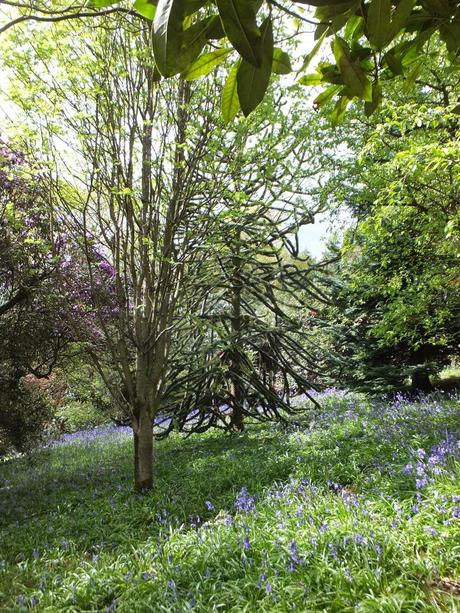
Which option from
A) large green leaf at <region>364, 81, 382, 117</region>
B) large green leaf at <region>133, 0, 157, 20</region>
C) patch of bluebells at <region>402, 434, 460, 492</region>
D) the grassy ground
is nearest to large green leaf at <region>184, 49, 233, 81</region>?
large green leaf at <region>133, 0, 157, 20</region>

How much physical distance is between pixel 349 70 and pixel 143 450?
4864mm

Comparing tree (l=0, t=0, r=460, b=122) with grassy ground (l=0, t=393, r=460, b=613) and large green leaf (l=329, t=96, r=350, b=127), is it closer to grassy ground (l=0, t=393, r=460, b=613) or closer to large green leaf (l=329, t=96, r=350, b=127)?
large green leaf (l=329, t=96, r=350, b=127)

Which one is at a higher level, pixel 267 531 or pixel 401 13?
pixel 401 13

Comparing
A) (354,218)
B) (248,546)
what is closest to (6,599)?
(248,546)

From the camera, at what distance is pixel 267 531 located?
329 centimetres

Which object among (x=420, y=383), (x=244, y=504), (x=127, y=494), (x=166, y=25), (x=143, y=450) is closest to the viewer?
(x=166, y=25)

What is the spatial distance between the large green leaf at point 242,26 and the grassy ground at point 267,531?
8.64 feet

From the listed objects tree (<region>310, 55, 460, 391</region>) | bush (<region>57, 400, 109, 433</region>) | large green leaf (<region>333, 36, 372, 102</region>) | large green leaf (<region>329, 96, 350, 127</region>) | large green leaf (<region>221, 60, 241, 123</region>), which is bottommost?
bush (<region>57, 400, 109, 433</region>)

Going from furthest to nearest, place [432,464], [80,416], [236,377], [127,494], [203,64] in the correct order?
[80,416], [236,377], [127,494], [432,464], [203,64]

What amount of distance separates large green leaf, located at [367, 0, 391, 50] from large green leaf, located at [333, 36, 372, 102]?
9 centimetres

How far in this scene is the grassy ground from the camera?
250 cm

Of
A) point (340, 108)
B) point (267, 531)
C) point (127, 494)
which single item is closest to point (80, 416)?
point (127, 494)

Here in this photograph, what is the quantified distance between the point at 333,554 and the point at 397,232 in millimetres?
5151

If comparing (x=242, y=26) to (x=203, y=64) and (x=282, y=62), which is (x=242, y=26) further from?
(x=282, y=62)
